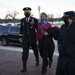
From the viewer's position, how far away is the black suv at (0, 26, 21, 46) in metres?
18.2

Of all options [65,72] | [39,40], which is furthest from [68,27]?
[39,40]

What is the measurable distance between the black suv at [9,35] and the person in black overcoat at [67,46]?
1293 cm

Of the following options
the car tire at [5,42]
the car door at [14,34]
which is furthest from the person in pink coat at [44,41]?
the car tire at [5,42]

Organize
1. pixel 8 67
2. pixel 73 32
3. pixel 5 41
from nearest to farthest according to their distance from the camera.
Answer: pixel 73 32, pixel 8 67, pixel 5 41

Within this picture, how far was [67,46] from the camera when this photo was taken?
16.7 feet

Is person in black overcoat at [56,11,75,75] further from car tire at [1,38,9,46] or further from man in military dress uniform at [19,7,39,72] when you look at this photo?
car tire at [1,38,9,46]

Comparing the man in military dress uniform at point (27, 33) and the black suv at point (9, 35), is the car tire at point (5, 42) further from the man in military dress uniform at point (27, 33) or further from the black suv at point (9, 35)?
the man in military dress uniform at point (27, 33)

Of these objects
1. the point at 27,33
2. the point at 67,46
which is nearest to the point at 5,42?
the point at 27,33

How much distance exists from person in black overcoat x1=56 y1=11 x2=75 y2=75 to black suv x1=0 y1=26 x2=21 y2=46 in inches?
509

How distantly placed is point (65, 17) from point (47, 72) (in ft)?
12.2

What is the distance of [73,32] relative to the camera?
16.6 ft

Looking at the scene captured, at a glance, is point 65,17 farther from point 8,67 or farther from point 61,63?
point 8,67

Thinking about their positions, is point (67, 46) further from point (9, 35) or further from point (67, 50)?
point (9, 35)

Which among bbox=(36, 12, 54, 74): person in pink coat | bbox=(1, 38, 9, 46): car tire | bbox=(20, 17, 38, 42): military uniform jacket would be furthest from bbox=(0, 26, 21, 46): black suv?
bbox=(36, 12, 54, 74): person in pink coat
